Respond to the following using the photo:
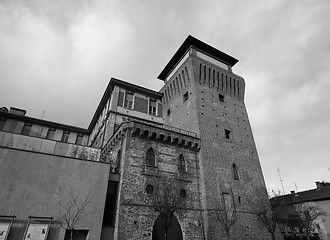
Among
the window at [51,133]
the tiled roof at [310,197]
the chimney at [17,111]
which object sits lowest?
the tiled roof at [310,197]

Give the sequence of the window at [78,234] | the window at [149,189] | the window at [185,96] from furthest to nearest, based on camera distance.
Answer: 1. the window at [185,96]
2. the window at [149,189]
3. the window at [78,234]

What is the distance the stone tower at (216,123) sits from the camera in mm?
18281

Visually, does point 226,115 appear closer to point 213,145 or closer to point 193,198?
point 213,145

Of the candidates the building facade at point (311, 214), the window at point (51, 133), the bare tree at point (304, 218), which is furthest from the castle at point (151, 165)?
the building facade at point (311, 214)

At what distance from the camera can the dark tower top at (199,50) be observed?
25734mm

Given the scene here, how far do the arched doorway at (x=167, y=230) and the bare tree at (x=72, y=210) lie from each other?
17.1ft

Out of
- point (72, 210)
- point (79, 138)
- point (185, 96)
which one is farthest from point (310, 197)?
point (79, 138)

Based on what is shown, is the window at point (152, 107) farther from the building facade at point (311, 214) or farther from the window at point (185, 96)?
the building facade at point (311, 214)

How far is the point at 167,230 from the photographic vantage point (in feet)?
49.6

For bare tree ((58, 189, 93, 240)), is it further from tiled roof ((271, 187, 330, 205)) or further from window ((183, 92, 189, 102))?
tiled roof ((271, 187, 330, 205))

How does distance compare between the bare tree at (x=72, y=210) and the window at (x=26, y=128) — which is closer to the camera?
the bare tree at (x=72, y=210)

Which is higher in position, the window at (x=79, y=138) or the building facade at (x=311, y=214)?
the window at (x=79, y=138)

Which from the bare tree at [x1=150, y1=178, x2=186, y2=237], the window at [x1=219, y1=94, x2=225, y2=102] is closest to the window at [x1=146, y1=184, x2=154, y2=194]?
the bare tree at [x1=150, y1=178, x2=186, y2=237]

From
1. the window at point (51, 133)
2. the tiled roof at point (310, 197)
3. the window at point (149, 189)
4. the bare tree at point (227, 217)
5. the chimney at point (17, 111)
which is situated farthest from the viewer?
the chimney at point (17, 111)
